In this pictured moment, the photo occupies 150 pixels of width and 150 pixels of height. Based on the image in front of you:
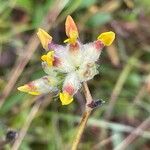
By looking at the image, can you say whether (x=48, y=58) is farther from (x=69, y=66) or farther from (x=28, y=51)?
(x=28, y=51)

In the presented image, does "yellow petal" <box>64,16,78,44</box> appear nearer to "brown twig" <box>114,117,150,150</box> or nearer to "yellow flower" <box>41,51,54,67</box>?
"yellow flower" <box>41,51,54,67</box>

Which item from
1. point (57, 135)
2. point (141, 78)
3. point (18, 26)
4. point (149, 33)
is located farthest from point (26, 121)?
point (149, 33)

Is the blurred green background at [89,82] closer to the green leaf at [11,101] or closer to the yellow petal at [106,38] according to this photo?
the green leaf at [11,101]

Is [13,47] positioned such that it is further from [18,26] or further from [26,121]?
[26,121]

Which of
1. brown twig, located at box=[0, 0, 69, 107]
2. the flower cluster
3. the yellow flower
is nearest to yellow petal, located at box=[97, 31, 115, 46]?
the flower cluster

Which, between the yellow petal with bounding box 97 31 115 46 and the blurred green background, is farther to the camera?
the blurred green background

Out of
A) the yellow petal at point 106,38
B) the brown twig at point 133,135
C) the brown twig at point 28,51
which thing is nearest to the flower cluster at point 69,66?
the yellow petal at point 106,38
